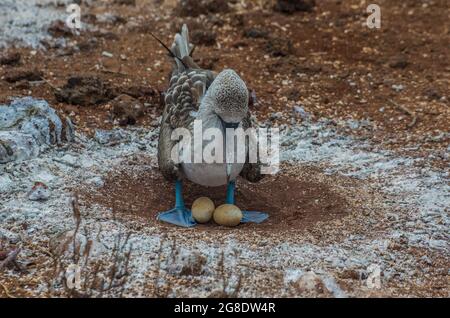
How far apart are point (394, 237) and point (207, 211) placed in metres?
1.37

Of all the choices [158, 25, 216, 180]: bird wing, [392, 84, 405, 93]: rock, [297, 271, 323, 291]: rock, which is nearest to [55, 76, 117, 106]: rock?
[158, 25, 216, 180]: bird wing

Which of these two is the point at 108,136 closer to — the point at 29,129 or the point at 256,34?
the point at 29,129

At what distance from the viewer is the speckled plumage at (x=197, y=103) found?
4988mm

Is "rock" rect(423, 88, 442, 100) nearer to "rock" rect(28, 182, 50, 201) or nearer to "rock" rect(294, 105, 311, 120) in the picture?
"rock" rect(294, 105, 311, 120)

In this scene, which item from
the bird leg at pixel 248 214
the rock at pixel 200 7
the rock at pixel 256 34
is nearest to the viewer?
the bird leg at pixel 248 214

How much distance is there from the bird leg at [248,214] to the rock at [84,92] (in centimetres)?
222

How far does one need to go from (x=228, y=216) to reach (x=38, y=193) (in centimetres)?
142

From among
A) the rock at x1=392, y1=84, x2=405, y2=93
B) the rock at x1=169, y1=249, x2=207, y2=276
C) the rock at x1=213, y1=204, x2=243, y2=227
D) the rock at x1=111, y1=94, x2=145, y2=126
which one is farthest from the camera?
the rock at x1=392, y1=84, x2=405, y2=93

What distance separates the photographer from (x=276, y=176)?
6.35 meters

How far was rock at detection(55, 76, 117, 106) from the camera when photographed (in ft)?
23.5

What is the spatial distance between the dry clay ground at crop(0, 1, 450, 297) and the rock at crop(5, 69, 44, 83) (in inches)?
1.5

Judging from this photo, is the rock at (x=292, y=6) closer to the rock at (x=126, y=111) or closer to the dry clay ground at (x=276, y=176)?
the dry clay ground at (x=276, y=176)

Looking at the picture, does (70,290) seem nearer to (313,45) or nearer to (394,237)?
(394,237)

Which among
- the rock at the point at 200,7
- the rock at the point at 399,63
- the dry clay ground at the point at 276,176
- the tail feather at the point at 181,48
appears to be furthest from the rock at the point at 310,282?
the rock at the point at 200,7
